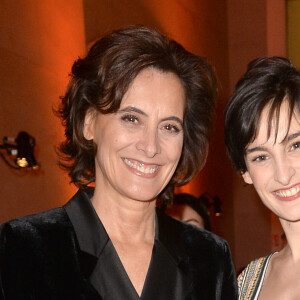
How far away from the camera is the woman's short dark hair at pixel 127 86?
202cm

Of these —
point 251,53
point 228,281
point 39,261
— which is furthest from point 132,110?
point 251,53

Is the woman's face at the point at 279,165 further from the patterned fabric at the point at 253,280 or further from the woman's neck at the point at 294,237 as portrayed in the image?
the patterned fabric at the point at 253,280

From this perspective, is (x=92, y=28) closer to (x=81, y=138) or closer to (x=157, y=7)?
(x=157, y=7)

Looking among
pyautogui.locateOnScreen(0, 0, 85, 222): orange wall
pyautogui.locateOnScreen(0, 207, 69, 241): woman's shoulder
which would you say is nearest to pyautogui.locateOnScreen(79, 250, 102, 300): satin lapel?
pyautogui.locateOnScreen(0, 207, 69, 241): woman's shoulder

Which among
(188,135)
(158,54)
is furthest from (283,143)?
(158,54)

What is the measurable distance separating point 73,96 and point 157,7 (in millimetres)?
4320

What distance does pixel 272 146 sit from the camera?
2064 millimetres

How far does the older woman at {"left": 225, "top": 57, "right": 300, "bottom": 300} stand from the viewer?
2057mm

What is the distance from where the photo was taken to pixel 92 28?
14.8ft

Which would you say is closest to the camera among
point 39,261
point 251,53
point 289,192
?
point 39,261

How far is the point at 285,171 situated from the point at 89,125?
84 cm

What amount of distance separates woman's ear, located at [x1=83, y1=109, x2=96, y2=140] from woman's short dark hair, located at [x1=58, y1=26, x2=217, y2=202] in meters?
0.02

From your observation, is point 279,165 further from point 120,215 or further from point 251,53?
point 251,53

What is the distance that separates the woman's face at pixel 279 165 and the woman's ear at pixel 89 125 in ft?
2.24
